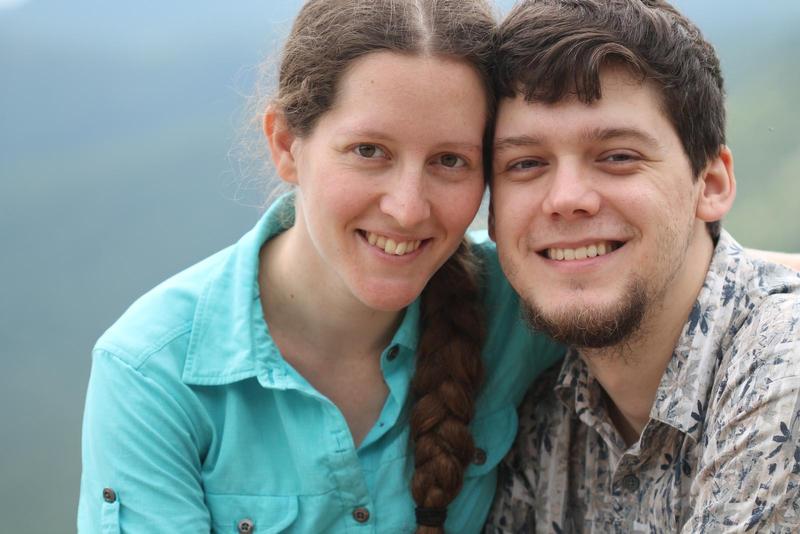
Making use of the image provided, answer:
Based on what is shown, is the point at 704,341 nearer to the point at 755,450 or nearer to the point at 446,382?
the point at 755,450

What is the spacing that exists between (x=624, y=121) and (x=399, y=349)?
645 mm

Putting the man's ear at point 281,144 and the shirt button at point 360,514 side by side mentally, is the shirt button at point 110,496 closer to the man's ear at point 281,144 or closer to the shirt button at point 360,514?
the shirt button at point 360,514

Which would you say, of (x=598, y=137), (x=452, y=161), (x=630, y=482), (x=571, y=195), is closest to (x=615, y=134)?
(x=598, y=137)

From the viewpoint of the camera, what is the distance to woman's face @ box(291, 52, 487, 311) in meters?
1.68

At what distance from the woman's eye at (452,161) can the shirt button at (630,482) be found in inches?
26.7

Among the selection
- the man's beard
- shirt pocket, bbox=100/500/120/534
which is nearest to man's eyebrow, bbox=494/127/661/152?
the man's beard

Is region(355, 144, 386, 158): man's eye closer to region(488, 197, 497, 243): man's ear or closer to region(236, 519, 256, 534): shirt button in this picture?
region(488, 197, 497, 243): man's ear

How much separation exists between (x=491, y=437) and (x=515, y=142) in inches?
25.0

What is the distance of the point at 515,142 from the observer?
5.86 ft

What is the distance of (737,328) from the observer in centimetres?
176

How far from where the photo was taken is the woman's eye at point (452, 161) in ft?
5.79

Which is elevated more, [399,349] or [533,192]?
[533,192]

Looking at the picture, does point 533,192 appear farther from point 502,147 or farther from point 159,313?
point 159,313

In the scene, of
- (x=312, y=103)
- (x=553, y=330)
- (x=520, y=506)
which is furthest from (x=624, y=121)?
(x=520, y=506)
